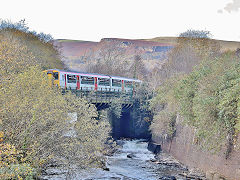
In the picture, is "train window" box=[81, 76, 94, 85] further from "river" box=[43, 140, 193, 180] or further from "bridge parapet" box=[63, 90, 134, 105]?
"river" box=[43, 140, 193, 180]

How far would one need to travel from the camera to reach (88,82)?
3500 centimetres

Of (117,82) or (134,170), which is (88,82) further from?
(134,170)

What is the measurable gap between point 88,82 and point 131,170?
15.1m

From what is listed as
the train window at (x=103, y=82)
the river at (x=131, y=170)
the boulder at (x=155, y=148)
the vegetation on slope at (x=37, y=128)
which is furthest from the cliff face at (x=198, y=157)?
the train window at (x=103, y=82)

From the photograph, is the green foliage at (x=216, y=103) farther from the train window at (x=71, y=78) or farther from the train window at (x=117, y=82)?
the train window at (x=117, y=82)

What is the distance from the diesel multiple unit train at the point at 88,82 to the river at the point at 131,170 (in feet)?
26.8

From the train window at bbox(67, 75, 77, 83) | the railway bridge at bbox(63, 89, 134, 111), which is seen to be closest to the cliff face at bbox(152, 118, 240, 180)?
the railway bridge at bbox(63, 89, 134, 111)

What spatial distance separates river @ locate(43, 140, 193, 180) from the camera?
18.9m

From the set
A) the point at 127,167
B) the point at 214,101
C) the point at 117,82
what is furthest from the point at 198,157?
the point at 117,82

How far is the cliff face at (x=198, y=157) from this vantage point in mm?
16734

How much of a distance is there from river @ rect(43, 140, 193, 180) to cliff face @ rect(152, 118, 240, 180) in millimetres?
1488

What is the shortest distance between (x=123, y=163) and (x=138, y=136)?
15.6 m

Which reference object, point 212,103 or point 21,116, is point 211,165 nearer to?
point 212,103

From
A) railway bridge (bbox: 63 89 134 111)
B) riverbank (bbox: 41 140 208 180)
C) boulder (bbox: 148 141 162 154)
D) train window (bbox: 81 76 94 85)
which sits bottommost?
boulder (bbox: 148 141 162 154)
